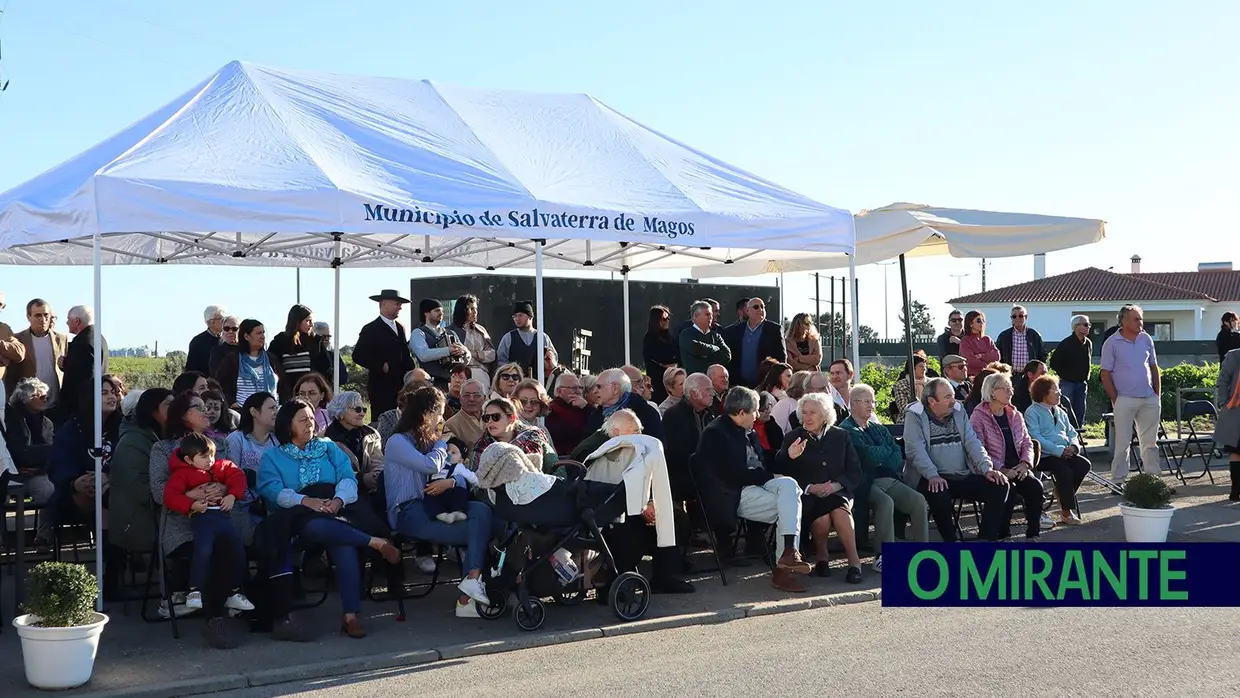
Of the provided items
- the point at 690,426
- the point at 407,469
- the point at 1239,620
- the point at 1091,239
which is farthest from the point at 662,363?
the point at 1239,620

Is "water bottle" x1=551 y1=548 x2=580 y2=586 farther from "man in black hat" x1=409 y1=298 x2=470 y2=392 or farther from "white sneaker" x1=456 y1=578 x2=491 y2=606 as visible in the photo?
"man in black hat" x1=409 y1=298 x2=470 y2=392

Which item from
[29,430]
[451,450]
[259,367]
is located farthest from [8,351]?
[451,450]

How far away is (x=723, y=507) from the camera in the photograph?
312 inches

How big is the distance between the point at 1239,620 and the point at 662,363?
6045 millimetres

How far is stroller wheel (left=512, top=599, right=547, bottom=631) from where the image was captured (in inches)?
265

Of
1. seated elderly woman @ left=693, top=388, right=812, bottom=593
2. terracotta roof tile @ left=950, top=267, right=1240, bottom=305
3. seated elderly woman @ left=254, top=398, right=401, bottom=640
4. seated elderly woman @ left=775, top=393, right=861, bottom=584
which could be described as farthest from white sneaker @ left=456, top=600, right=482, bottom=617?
terracotta roof tile @ left=950, top=267, right=1240, bottom=305

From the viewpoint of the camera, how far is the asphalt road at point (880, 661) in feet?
18.2

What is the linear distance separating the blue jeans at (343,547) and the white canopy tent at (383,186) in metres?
1.33

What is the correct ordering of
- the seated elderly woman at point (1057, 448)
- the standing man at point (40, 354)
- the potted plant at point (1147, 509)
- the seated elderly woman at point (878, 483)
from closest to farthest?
1. the seated elderly woman at point (878, 483)
2. the potted plant at point (1147, 509)
3. the standing man at point (40, 354)
4. the seated elderly woman at point (1057, 448)

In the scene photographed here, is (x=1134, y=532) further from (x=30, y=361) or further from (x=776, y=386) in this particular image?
(x=30, y=361)

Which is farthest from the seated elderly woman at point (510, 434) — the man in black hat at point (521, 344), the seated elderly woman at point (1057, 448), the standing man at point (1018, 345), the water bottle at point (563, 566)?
the standing man at point (1018, 345)

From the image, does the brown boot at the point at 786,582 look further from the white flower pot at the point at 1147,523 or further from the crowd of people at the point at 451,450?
the white flower pot at the point at 1147,523

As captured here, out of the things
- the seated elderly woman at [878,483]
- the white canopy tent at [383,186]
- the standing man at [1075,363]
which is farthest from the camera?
the standing man at [1075,363]

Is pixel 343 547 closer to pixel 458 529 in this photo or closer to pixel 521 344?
pixel 458 529
